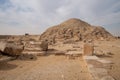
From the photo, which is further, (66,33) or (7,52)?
(66,33)

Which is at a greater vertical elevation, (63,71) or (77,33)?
(77,33)

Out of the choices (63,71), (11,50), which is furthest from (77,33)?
(63,71)

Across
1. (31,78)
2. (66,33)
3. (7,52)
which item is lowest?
(31,78)

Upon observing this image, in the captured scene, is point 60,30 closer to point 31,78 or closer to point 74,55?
point 74,55

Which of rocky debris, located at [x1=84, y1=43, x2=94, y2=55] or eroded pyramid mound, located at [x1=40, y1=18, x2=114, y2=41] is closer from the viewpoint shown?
rocky debris, located at [x1=84, y1=43, x2=94, y2=55]

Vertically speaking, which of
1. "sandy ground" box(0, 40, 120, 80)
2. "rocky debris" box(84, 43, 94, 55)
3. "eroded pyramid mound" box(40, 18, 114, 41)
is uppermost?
"eroded pyramid mound" box(40, 18, 114, 41)

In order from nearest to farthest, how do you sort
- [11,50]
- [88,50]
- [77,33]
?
[11,50]
[88,50]
[77,33]

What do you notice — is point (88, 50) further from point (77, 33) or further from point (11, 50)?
point (77, 33)

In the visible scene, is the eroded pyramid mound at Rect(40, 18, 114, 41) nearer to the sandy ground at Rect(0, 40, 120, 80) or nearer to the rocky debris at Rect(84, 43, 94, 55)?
the rocky debris at Rect(84, 43, 94, 55)

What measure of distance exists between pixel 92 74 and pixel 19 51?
5.96 m

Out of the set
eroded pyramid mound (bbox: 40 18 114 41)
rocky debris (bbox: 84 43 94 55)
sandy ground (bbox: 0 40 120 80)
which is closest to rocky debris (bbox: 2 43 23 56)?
sandy ground (bbox: 0 40 120 80)

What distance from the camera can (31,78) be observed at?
483 cm

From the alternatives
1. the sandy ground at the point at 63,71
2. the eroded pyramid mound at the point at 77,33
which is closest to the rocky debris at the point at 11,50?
the sandy ground at the point at 63,71

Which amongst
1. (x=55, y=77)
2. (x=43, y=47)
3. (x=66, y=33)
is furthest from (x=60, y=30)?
(x=55, y=77)
